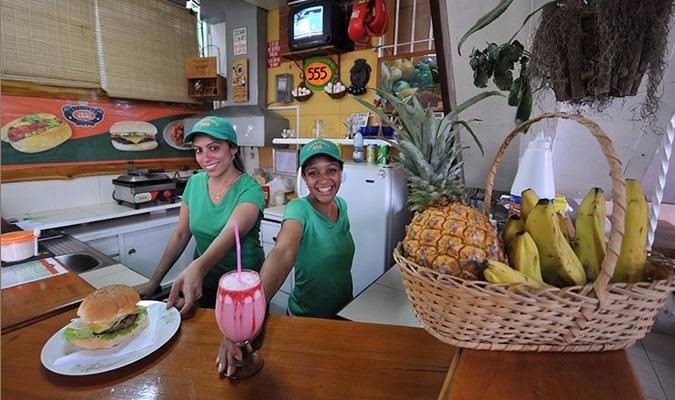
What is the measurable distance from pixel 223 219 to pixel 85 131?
2331 millimetres

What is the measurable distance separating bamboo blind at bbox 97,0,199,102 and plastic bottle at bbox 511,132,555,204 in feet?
11.1

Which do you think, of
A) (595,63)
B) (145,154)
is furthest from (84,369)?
(145,154)

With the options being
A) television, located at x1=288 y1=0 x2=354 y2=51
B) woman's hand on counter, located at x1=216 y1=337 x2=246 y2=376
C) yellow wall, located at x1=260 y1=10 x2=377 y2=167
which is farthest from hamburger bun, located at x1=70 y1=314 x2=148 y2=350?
television, located at x1=288 y1=0 x2=354 y2=51

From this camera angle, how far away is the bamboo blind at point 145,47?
3086 millimetres

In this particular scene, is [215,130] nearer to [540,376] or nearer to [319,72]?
[540,376]

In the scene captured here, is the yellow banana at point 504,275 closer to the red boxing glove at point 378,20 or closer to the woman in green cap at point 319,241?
the woman in green cap at point 319,241

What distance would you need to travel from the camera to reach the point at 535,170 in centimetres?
131

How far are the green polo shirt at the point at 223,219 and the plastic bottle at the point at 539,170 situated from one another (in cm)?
114

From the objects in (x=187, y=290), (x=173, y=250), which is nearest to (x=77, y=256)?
(x=173, y=250)

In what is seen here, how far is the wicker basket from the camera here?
59 centimetres

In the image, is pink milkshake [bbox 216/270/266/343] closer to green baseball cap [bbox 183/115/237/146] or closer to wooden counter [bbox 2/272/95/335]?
wooden counter [bbox 2/272/95/335]

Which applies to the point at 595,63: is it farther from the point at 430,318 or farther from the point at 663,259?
the point at 430,318

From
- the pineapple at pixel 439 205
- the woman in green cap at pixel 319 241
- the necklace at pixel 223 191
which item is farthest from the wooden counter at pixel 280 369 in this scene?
the necklace at pixel 223 191

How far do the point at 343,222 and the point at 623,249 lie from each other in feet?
3.90
